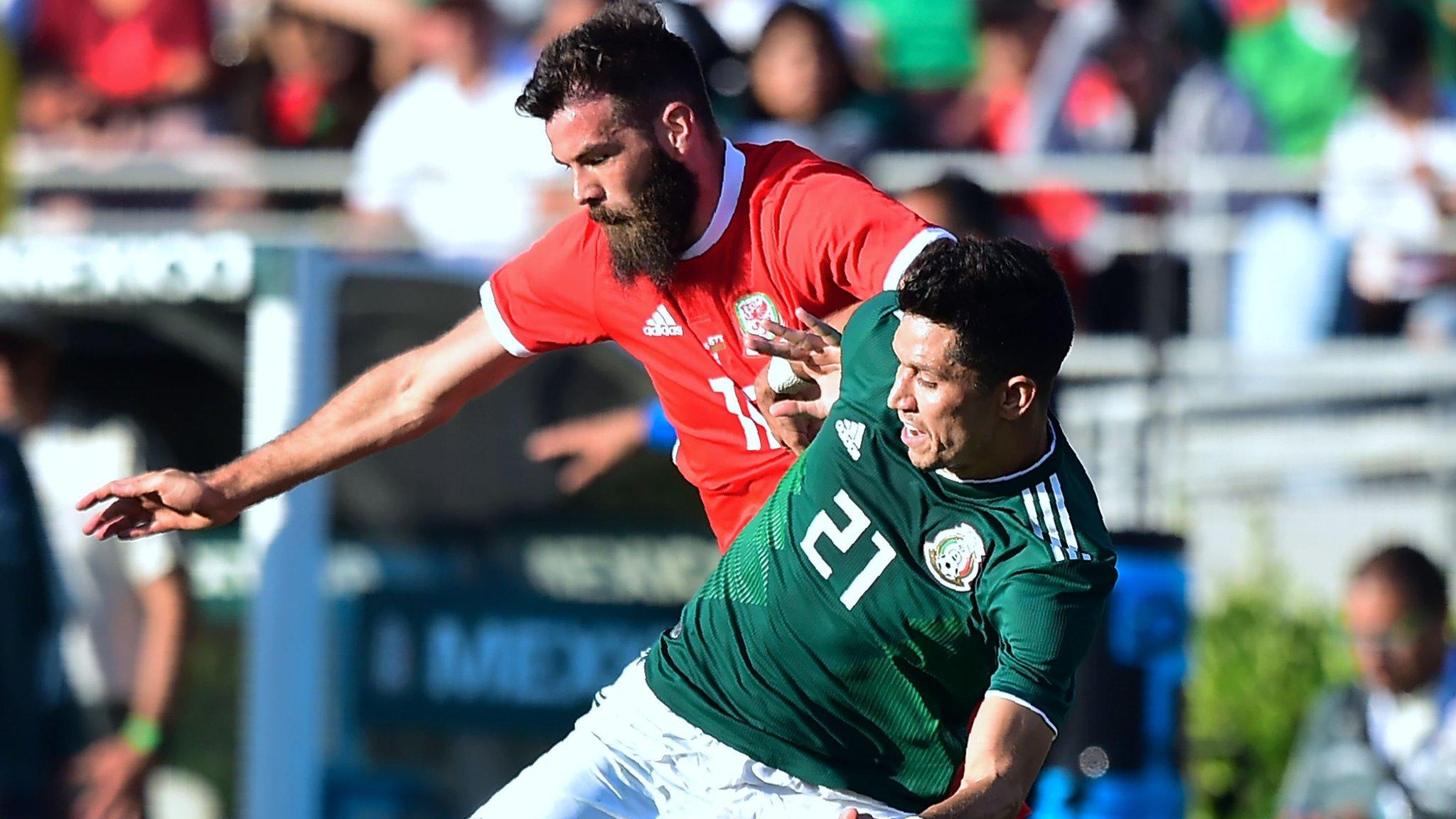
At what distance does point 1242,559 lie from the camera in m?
8.91

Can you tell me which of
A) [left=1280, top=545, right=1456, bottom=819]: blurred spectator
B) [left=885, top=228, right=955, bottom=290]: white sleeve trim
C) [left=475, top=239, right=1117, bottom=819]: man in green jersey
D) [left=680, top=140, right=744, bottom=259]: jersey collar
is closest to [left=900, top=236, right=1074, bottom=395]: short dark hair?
[left=475, top=239, right=1117, bottom=819]: man in green jersey

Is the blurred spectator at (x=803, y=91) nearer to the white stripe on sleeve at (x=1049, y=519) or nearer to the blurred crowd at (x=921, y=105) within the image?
the blurred crowd at (x=921, y=105)

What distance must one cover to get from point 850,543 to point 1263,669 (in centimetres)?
512

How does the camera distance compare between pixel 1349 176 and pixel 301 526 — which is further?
pixel 1349 176

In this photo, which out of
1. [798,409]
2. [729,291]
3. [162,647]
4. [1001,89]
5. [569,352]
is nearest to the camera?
[798,409]

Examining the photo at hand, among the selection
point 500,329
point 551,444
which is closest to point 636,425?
point 551,444

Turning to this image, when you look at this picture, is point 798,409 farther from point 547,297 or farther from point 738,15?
point 738,15

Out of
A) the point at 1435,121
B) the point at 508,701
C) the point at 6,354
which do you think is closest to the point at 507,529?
the point at 508,701

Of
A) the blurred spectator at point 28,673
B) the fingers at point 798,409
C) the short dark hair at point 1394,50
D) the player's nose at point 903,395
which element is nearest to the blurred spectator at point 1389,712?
the short dark hair at point 1394,50

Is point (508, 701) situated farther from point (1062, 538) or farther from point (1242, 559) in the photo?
point (1062, 538)

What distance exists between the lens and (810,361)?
13.7 ft

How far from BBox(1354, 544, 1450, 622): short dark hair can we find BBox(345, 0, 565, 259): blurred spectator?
3162 mm

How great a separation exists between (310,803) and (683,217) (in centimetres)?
370

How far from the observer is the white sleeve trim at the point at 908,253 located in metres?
4.14
